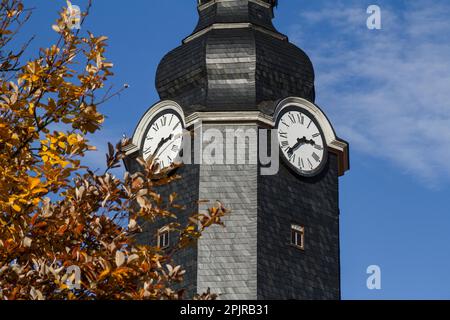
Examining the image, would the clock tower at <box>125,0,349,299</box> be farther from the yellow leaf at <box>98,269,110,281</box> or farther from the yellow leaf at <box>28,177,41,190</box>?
the yellow leaf at <box>98,269,110,281</box>

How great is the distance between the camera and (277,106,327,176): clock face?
47.7 m

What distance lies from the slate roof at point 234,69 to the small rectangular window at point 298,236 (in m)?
4.26

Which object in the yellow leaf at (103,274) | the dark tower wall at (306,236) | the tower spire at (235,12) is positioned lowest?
the yellow leaf at (103,274)

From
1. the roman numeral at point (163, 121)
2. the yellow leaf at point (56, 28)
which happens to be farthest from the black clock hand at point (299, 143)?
the yellow leaf at point (56, 28)

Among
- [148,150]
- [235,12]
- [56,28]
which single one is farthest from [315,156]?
[56,28]

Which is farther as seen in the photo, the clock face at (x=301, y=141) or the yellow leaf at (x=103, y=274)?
the clock face at (x=301, y=141)

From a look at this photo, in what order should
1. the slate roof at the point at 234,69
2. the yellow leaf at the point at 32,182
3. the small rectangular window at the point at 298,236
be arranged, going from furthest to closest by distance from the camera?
the slate roof at the point at 234,69, the small rectangular window at the point at 298,236, the yellow leaf at the point at 32,182

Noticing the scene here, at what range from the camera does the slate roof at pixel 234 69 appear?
48719mm

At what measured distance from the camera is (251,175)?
46.8 meters

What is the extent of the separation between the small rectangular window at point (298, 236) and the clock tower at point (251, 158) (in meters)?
0.05

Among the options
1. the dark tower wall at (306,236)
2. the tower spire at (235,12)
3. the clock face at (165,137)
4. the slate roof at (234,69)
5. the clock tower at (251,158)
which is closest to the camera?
the clock tower at (251,158)

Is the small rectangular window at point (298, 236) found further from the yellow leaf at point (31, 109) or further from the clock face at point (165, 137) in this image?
the yellow leaf at point (31, 109)

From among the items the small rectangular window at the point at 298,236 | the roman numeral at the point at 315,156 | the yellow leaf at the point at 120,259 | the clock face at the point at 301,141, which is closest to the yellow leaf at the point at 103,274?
the yellow leaf at the point at 120,259

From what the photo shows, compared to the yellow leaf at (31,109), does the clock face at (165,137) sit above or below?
above
